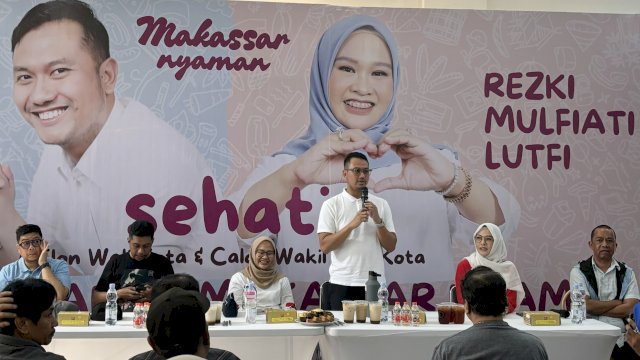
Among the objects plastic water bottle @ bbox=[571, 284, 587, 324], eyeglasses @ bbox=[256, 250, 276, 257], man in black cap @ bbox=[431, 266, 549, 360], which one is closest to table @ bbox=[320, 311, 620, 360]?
plastic water bottle @ bbox=[571, 284, 587, 324]

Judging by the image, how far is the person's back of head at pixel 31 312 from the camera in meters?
2.40

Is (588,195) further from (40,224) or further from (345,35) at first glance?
(40,224)

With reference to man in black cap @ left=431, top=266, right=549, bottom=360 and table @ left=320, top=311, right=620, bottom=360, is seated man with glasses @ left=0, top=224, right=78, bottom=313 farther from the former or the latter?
man in black cap @ left=431, top=266, right=549, bottom=360

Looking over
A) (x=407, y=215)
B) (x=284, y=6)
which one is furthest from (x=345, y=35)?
(x=407, y=215)

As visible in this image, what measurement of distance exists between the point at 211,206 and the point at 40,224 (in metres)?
1.21

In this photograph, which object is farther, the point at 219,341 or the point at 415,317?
the point at 415,317

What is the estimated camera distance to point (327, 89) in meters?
5.77

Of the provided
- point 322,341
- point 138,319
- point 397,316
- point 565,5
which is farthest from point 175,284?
point 565,5

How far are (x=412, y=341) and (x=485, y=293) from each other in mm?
1216

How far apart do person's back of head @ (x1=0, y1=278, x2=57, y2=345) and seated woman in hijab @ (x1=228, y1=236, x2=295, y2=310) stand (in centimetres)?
210

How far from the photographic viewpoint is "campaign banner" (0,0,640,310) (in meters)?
5.60

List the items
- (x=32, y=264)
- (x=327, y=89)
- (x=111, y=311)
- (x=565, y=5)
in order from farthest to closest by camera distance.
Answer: (x=565, y=5), (x=327, y=89), (x=32, y=264), (x=111, y=311)

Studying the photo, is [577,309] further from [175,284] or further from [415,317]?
[175,284]

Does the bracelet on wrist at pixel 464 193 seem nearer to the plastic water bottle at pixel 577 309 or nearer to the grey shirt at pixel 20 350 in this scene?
the plastic water bottle at pixel 577 309
